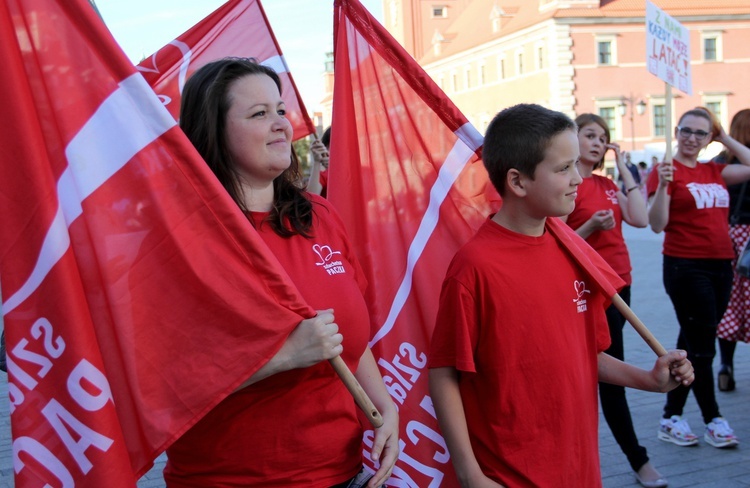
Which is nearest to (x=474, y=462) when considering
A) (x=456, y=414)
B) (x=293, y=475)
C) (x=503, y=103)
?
(x=456, y=414)

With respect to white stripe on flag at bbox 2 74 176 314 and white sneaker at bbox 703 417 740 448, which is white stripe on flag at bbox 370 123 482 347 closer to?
white stripe on flag at bbox 2 74 176 314

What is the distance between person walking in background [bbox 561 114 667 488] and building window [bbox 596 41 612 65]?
170 ft

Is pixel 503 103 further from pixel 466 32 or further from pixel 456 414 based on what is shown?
pixel 456 414

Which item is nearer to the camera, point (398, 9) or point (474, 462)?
point (474, 462)

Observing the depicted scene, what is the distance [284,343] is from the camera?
2211 mm

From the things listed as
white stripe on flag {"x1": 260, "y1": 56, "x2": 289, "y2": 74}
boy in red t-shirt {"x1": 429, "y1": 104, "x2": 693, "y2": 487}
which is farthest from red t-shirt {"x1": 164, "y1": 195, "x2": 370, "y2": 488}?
white stripe on flag {"x1": 260, "y1": 56, "x2": 289, "y2": 74}

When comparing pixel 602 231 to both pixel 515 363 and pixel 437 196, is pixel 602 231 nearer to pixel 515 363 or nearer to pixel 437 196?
pixel 437 196

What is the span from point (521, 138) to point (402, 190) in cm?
71

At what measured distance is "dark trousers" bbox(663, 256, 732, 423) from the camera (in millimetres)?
5414

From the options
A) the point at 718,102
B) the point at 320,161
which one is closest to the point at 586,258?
the point at 320,161

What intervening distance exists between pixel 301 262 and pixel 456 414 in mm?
663

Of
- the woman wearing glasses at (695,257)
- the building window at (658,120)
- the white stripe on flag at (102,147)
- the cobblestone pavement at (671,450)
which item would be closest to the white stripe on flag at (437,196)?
the white stripe on flag at (102,147)

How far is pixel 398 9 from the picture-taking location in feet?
284

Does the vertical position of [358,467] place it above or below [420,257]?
below
